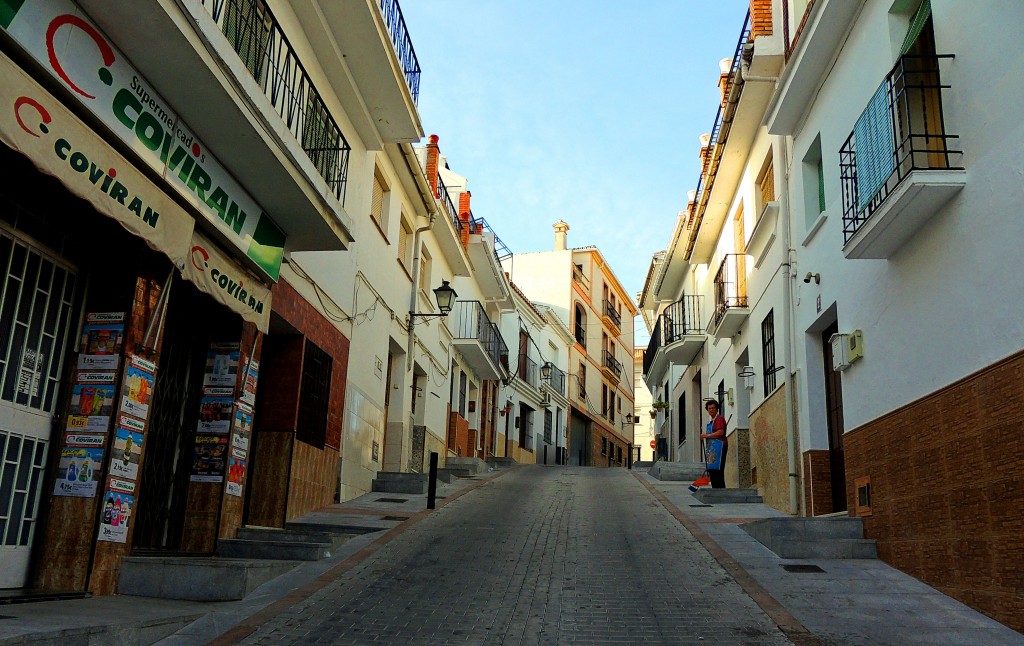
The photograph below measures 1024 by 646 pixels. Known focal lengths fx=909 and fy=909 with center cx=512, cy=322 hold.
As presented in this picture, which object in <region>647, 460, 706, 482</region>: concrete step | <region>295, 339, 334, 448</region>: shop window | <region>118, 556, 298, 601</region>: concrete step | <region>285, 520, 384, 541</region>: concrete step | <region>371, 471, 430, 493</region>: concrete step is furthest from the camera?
<region>647, 460, 706, 482</region>: concrete step

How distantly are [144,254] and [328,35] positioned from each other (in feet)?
15.9

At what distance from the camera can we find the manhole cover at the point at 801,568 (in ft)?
28.0

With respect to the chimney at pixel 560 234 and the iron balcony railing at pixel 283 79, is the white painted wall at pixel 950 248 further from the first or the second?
the chimney at pixel 560 234

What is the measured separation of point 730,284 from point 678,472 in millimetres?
4177

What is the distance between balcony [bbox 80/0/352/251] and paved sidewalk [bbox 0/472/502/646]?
3.80 m

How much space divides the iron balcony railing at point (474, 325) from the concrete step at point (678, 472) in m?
6.18

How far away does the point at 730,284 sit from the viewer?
687 inches

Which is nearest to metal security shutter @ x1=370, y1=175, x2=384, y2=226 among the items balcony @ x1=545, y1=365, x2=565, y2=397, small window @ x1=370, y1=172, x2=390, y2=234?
small window @ x1=370, y1=172, x2=390, y2=234

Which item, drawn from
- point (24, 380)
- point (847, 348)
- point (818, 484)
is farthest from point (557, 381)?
point (24, 380)

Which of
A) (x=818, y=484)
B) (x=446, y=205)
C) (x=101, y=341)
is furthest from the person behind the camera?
(x=446, y=205)

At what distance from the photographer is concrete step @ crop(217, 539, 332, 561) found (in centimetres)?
906

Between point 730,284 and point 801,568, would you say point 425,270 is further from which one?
point 801,568

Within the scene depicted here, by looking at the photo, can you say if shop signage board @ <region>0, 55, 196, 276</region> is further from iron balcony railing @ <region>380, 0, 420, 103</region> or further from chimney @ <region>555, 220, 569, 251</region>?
chimney @ <region>555, 220, 569, 251</region>

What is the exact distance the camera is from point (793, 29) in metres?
13.2
